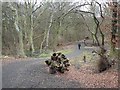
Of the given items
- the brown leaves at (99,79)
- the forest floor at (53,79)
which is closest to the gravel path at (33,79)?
the forest floor at (53,79)

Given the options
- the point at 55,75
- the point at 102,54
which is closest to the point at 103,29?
the point at 102,54

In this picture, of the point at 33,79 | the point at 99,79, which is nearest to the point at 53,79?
the point at 33,79

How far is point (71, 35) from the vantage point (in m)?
19.2

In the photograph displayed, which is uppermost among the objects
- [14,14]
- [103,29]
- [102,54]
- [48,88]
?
[14,14]

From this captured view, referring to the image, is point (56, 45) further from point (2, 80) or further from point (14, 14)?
point (2, 80)

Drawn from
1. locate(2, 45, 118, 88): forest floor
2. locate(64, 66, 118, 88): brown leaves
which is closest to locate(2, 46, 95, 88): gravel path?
locate(2, 45, 118, 88): forest floor

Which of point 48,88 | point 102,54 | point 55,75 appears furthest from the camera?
point 102,54

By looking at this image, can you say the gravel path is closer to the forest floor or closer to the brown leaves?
the forest floor

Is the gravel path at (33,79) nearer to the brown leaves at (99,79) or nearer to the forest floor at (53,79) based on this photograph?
the forest floor at (53,79)

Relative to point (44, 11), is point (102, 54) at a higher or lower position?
lower

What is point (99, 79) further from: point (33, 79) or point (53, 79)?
point (33, 79)

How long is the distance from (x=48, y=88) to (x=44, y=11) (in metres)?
12.4

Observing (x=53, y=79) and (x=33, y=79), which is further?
(x=53, y=79)

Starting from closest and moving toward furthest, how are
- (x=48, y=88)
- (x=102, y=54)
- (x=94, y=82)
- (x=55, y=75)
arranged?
(x=48, y=88) → (x=94, y=82) → (x=55, y=75) → (x=102, y=54)
